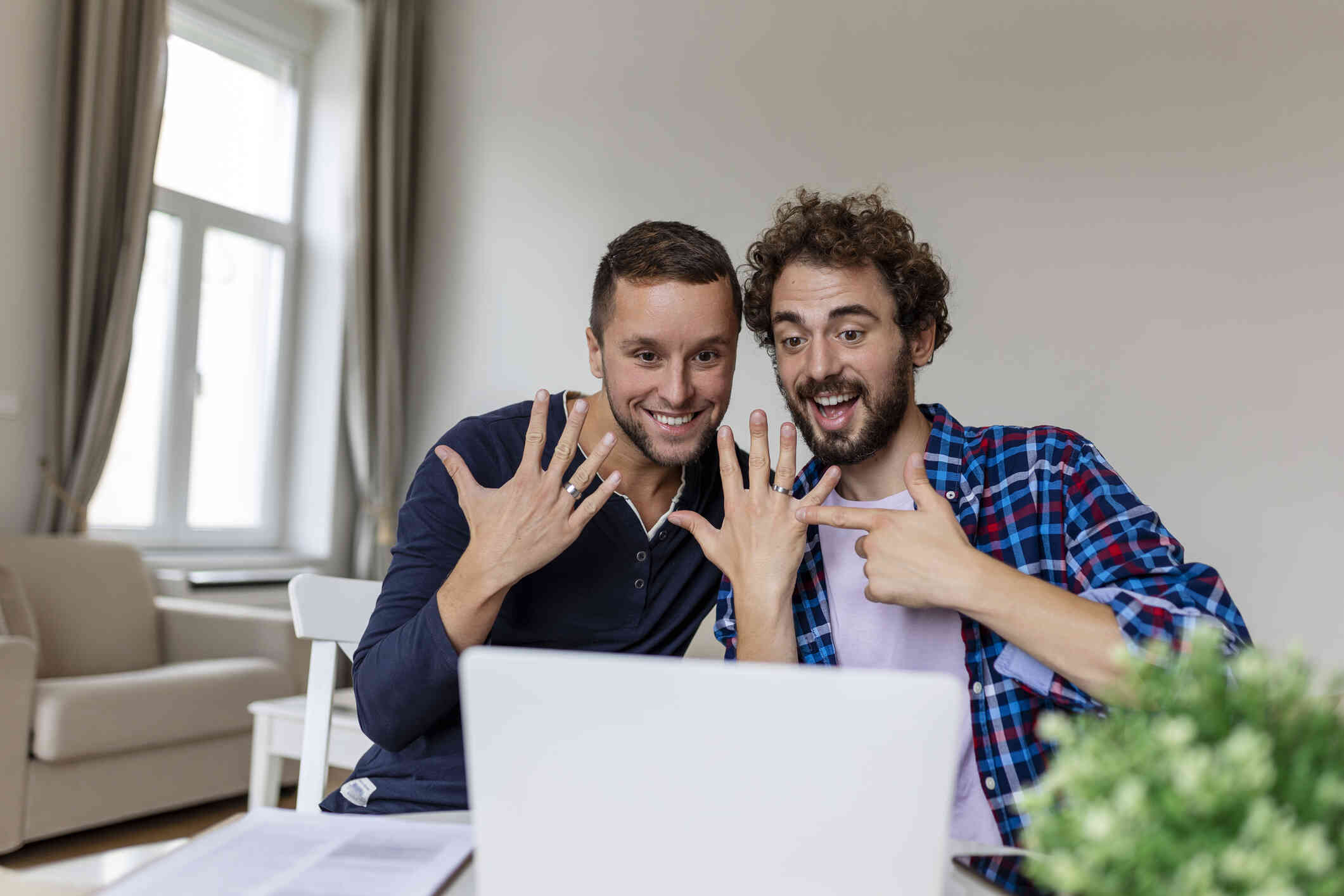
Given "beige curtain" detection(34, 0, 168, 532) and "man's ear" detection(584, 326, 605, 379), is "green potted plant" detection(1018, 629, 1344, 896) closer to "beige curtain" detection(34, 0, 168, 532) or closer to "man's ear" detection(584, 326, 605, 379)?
"man's ear" detection(584, 326, 605, 379)

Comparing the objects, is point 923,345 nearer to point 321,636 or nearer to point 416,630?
point 416,630

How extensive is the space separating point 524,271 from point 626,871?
179 inches

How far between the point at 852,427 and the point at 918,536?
39 cm

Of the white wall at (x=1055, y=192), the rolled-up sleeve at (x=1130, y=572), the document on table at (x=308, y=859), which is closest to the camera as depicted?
the document on table at (x=308, y=859)

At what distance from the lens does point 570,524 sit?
4.38 ft


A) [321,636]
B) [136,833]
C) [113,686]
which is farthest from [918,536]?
[136,833]

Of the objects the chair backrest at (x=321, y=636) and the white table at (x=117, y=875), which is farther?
the chair backrest at (x=321, y=636)

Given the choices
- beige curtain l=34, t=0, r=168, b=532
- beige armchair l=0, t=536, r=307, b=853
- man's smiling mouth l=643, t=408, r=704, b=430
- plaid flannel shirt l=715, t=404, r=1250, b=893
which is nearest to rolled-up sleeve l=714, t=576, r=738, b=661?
plaid flannel shirt l=715, t=404, r=1250, b=893

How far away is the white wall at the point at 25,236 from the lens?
3.64 m

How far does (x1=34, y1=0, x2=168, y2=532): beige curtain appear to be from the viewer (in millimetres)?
3744

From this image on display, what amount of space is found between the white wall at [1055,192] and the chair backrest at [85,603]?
1.81 metres

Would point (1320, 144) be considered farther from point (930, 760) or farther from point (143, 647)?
point (143, 647)

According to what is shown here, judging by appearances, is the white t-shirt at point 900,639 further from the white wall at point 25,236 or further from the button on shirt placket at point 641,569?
the white wall at point 25,236

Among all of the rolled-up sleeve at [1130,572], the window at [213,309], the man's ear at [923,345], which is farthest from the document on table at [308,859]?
the window at [213,309]
